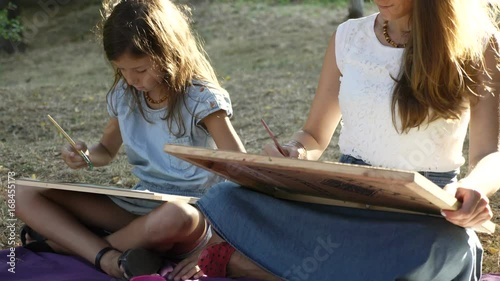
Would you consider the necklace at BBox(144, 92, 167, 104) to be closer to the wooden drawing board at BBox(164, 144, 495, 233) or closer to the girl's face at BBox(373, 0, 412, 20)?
the wooden drawing board at BBox(164, 144, 495, 233)

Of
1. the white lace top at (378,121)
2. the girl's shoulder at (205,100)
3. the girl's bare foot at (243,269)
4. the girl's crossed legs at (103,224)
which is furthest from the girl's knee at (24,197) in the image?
the white lace top at (378,121)

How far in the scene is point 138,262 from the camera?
8.46ft

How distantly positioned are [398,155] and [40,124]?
332 centimetres

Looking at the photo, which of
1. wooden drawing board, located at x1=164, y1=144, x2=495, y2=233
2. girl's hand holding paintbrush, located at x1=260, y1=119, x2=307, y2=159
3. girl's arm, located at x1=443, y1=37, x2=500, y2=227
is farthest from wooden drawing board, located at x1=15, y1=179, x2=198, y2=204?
→ girl's arm, located at x1=443, y1=37, x2=500, y2=227

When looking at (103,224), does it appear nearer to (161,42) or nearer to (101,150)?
(101,150)

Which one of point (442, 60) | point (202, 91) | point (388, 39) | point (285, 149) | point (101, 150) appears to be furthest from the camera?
point (101, 150)

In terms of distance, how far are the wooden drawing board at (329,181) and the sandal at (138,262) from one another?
0.40 m

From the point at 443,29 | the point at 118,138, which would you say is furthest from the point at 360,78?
the point at 118,138

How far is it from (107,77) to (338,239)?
17.3 ft

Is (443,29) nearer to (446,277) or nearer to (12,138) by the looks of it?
(446,277)

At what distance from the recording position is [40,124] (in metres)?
5.30

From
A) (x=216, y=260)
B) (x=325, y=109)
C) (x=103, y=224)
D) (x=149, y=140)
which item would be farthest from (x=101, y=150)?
(x=325, y=109)

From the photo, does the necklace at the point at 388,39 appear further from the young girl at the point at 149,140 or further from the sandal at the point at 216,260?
the sandal at the point at 216,260

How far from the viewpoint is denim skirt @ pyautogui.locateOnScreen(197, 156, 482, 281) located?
217cm
